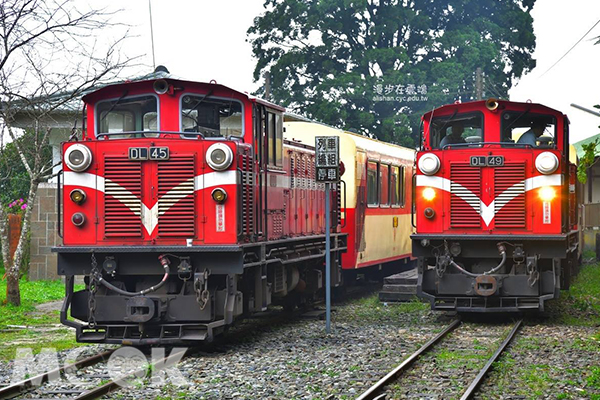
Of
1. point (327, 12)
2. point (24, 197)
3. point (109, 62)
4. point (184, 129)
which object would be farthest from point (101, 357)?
point (327, 12)

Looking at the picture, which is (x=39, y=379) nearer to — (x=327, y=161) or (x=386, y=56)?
(x=327, y=161)

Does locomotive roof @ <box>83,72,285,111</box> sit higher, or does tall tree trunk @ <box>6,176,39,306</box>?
locomotive roof @ <box>83,72,285,111</box>

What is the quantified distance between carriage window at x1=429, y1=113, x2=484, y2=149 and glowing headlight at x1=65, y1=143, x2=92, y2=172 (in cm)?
609

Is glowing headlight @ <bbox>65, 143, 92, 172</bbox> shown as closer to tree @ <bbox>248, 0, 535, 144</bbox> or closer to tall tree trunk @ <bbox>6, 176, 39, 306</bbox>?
tall tree trunk @ <bbox>6, 176, 39, 306</bbox>

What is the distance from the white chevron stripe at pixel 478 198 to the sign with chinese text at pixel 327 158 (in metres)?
1.63

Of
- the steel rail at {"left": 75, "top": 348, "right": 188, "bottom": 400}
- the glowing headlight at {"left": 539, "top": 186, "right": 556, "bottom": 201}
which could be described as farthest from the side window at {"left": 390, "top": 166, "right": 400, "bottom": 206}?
Result: the steel rail at {"left": 75, "top": 348, "right": 188, "bottom": 400}

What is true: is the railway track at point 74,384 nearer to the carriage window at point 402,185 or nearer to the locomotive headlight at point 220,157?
the locomotive headlight at point 220,157

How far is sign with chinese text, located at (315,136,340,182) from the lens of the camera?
1337 centimetres

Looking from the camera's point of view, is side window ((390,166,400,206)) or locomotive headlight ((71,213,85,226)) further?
side window ((390,166,400,206))

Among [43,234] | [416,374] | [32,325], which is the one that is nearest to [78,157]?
[32,325]

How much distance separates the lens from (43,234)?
809 inches

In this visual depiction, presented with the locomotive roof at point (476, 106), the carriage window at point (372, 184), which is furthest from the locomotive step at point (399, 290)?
the locomotive roof at point (476, 106)

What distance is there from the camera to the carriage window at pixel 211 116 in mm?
11477

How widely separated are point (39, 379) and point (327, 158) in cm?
598
